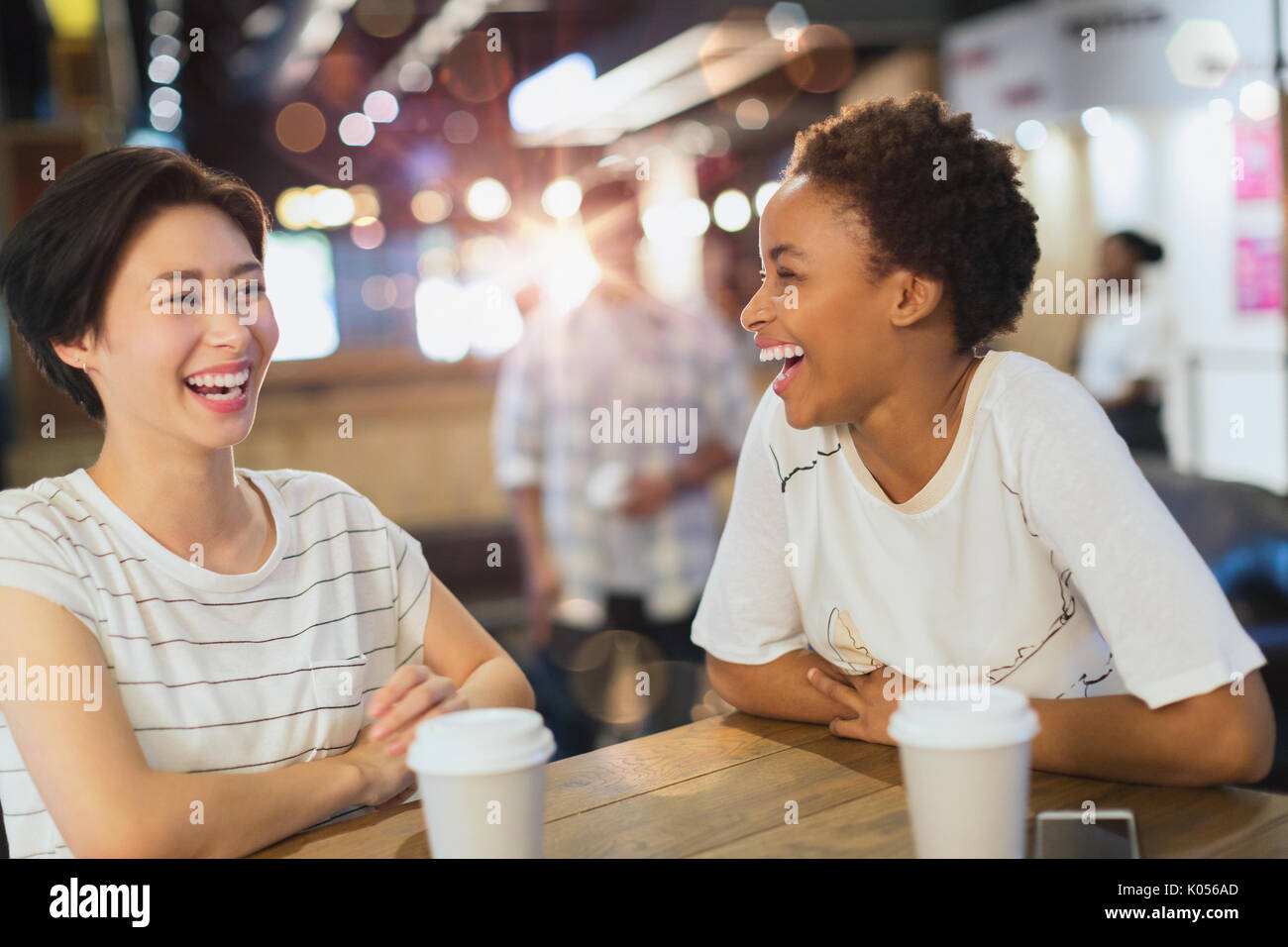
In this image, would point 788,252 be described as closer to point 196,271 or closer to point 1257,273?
point 196,271

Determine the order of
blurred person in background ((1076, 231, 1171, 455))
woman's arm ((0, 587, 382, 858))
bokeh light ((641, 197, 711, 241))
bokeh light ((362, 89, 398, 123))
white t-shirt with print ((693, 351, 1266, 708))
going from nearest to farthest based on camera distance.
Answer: woman's arm ((0, 587, 382, 858)), white t-shirt with print ((693, 351, 1266, 708)), blurred person in background ((1076, 231, 1171, 455)), bokeh light ((362, 89, 398, 123)), bokeh light ((641, 197, 711, 241))

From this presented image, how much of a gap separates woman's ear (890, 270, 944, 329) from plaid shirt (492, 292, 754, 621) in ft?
6.01

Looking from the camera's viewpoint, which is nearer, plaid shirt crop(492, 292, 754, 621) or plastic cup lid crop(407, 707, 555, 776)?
plastic cup lid crop(407, 707, 555, 776)

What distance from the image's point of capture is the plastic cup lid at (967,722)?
3.01 feet

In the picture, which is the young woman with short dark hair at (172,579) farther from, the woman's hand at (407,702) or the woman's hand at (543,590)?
the woman's hand at (543,590)

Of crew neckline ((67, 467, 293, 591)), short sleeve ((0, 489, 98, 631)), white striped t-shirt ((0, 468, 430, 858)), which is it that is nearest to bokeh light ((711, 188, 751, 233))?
white striped t-shirt ((0, 468, 430, 858))

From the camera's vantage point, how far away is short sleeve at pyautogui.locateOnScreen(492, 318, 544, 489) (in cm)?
345

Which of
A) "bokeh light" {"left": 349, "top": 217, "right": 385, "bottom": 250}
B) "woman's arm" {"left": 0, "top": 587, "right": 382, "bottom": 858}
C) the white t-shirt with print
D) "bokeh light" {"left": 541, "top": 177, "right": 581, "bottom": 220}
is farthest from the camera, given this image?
"bokeh light" {"left": 349, "top": 217, "right": 385, "bottom": 250}

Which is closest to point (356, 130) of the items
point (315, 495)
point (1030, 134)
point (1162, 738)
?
point (1030, 134)

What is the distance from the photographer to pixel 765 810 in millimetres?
1215

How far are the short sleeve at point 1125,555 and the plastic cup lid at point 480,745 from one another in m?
0.68

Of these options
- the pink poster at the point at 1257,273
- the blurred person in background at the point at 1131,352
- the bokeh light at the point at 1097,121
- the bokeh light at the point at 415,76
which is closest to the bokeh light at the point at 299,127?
the bokeh light at the point at 415,76

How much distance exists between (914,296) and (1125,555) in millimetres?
438

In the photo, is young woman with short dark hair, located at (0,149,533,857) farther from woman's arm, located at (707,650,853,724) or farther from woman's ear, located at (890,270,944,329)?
woman's ear, located at (890,270,944,329)
